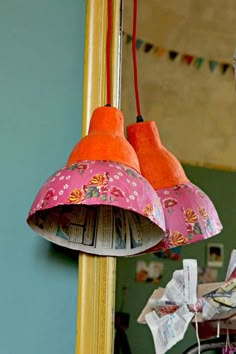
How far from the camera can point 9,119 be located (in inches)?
43.6

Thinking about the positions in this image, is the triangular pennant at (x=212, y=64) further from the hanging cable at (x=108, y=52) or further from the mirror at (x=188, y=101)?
the hanging cable at (x=108, y=52)

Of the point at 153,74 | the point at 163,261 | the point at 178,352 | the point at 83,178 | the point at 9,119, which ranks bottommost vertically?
the point at 178,352

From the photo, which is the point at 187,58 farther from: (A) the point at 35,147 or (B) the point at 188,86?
(A) the point at 35,147

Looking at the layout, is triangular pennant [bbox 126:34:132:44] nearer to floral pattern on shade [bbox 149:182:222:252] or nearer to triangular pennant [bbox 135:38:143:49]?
triangular pennant [bbox 135:38:143:49]

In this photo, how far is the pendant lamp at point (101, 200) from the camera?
2.88ft

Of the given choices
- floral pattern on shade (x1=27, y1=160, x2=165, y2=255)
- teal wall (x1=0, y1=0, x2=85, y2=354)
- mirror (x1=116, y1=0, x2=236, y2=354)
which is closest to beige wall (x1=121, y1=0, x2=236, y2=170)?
mirror (x1=116, y1=0, x2=236, y2=354)

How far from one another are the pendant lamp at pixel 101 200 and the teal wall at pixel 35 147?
2.8 inches

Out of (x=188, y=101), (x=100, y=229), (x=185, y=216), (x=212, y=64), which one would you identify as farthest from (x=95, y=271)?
(x=212, y=64)

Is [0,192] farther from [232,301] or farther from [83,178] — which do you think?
[232,301]

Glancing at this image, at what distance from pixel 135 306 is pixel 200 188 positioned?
0.83 ft

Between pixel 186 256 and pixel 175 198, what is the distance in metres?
0.13

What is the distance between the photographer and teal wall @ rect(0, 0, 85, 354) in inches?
41.5

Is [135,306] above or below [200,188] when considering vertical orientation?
below

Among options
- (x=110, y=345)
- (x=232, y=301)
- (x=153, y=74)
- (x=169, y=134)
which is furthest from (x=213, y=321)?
(x=153, y=74)
